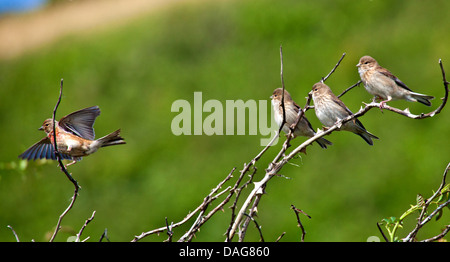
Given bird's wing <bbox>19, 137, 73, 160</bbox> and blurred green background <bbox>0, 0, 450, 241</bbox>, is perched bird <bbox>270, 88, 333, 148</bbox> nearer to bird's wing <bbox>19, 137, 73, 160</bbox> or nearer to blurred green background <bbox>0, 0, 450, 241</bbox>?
bird's wing <bbox>19, 137, 73, 160</bbox>

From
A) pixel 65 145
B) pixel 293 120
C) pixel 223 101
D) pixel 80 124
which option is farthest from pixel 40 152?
pixel 223 101

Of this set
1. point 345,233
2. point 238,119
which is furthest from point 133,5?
point 345,233

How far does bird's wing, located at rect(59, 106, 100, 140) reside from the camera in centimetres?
431

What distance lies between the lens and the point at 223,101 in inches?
423

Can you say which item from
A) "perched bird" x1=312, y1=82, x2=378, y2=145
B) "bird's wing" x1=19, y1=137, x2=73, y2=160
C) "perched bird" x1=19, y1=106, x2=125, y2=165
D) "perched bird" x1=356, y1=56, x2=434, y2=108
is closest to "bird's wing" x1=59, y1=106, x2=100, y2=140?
"perched bird" x1=19, y1=106, x2=125, y2=165

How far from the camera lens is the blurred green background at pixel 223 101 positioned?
879 cm

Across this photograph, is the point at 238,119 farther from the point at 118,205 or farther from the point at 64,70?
the point at 64,70

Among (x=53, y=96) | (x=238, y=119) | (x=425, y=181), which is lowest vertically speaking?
(x=425, y=181)

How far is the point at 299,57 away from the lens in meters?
11.2

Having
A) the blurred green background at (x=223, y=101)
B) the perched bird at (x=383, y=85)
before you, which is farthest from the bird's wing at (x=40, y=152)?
the blurred green background at (x=223, y=101)

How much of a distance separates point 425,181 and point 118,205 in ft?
15.0

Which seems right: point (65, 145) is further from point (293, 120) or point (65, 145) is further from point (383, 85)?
point (383, 85)

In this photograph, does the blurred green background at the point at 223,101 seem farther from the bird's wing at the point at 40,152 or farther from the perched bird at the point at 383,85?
the perched bird at the point at 383,85

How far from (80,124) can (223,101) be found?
6440mm
